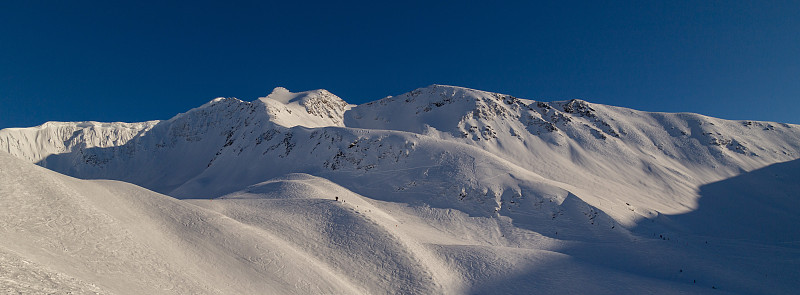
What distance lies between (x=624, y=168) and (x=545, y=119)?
22408 mm

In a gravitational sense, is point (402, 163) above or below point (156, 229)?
above

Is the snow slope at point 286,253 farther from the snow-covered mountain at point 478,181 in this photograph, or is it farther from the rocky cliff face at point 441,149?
the rocky cliff face at point 441,149

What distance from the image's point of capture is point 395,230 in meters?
29.6

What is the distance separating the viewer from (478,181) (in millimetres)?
45188

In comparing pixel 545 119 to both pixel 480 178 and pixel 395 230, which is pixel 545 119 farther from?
pixel 395 230

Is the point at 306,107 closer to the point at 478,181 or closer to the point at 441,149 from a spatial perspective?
the point at 441,149

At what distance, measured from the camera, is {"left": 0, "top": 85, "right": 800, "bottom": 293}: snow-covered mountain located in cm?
2611

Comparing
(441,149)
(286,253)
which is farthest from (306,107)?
(286,253)

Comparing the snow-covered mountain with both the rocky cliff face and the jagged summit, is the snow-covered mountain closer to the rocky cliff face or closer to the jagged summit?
the rocky cliff face

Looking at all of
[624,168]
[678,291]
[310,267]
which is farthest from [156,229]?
[624,168]

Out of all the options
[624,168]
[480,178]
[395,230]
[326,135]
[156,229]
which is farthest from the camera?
[624,168]

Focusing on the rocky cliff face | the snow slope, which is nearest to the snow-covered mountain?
the snow slope

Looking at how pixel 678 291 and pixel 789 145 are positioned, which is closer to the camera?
pixel 678 291

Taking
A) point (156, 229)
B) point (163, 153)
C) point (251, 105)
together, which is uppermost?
point (251, 105)
